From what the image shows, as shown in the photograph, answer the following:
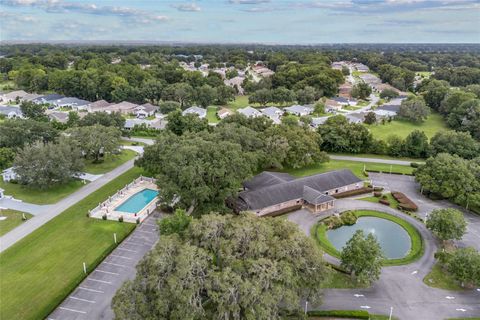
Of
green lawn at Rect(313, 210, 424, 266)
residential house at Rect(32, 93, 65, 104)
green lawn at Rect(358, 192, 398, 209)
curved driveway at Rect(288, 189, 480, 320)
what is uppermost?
residential house at Rect(32, 93, 65, 104)

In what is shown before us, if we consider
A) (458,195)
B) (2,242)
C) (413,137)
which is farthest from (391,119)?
(2,242)

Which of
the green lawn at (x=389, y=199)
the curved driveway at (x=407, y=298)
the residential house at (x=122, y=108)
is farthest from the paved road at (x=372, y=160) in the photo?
the residential house at (x=122, y=108)

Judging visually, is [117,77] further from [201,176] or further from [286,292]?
[286,292]

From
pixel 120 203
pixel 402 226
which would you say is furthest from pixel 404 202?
pixel 120 203

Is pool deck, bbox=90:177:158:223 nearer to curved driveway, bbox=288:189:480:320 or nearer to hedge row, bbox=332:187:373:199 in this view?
curved driveway, bbox=288:189:480:320

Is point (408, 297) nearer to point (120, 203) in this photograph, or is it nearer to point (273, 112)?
point (120, 203)

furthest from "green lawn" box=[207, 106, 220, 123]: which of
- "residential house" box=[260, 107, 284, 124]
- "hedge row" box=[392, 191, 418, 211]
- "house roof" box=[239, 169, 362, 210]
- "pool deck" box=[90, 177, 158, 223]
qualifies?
"hedge row" box=[392, 191, 418, 211]
